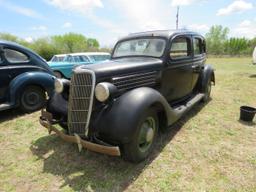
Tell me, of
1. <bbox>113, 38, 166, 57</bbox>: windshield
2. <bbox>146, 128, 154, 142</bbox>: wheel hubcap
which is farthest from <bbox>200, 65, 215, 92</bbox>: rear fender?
<bbox>146, 128, 154, 142</bbox>: wheel hubcap

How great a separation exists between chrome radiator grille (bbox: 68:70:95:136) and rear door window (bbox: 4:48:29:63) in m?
3.09

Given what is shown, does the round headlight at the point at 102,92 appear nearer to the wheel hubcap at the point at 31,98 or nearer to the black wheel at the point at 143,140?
the black wheel at the point at 143,140

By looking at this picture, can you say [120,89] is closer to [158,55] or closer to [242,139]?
[158,55]

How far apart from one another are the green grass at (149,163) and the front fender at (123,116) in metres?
0.63

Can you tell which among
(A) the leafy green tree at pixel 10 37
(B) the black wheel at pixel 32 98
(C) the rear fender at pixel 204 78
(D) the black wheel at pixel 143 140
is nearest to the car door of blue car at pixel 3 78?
(B) the black wheel at pixel 32 98

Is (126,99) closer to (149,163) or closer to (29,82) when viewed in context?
(149,163)

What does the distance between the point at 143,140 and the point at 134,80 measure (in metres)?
0.96

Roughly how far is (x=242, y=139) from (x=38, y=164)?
11.8ft

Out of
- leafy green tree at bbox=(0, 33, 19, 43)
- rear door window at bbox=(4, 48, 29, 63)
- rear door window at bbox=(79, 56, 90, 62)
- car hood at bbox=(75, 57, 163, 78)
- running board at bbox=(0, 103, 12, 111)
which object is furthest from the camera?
leafy green tree at bbox=(0, 33, 19, 43)

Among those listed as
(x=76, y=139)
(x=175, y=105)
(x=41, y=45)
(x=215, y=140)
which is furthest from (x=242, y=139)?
(x=41, y=45)

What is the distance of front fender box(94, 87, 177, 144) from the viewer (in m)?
2.69

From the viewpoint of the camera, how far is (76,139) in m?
2.85

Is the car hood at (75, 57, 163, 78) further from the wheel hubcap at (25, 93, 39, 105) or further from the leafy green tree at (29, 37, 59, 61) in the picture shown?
the leafy green tree at (29, 37, 59, 61)

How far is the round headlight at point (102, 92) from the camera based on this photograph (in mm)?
2770
